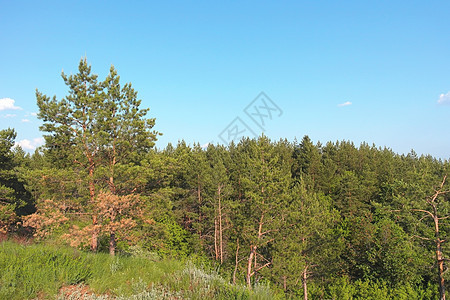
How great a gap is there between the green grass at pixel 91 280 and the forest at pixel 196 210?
5.3 inches

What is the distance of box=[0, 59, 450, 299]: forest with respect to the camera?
14.9 m

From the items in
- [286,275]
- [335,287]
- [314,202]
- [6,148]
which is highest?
[6,148]

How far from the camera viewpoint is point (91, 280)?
5.57 meters

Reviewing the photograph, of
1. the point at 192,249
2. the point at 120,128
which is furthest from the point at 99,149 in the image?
the point at 192,249

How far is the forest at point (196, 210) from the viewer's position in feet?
49.0

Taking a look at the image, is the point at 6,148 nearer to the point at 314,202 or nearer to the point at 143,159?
the point at 143,159

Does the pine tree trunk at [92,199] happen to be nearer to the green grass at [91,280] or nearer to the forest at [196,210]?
the forest at [196,210]

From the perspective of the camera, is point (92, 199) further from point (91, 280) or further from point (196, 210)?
point (196, 210)

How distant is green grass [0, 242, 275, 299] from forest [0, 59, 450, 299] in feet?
0.45

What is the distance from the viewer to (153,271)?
646 centimetres

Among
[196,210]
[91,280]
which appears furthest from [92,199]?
[196,210]

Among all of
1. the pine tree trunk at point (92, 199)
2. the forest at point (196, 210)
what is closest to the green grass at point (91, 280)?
the forest at point (196, 210)

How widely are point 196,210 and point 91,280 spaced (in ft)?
115

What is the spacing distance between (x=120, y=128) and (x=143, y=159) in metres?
2.46
